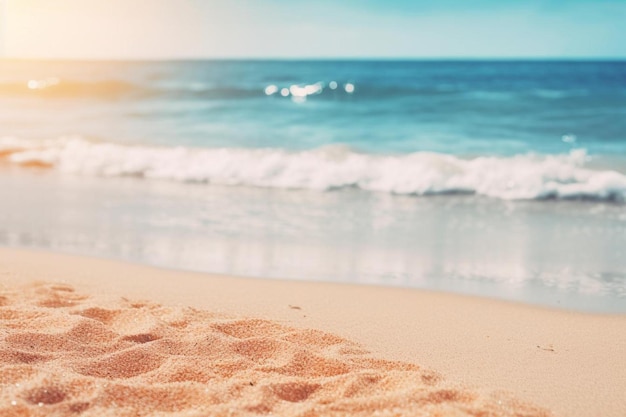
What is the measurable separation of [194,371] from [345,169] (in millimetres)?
7193

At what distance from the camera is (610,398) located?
3.11 m

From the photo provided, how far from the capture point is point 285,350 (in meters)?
3.38

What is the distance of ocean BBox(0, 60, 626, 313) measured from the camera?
5.56m

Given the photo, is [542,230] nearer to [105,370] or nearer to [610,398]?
[610,398]

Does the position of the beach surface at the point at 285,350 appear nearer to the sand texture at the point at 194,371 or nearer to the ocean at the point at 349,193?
the sand texture at the point at 194,371

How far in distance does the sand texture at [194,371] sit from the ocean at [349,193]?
60.1 inches

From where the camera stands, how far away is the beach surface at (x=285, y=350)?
9.24ft

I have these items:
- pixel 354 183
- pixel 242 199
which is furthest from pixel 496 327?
pixel 354 183

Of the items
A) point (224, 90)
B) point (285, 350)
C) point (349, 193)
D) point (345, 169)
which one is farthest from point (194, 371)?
point (224, 90)

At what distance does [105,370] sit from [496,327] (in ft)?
6.97

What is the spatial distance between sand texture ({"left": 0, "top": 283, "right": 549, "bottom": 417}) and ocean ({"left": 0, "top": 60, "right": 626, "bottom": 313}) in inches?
60.1

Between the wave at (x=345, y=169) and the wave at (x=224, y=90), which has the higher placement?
the wave at (x=224, y=90)

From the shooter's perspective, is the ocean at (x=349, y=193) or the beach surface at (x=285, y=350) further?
the ocean at (x=349, y=193)

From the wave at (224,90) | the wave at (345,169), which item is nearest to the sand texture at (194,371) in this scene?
the wave at (345,169)
